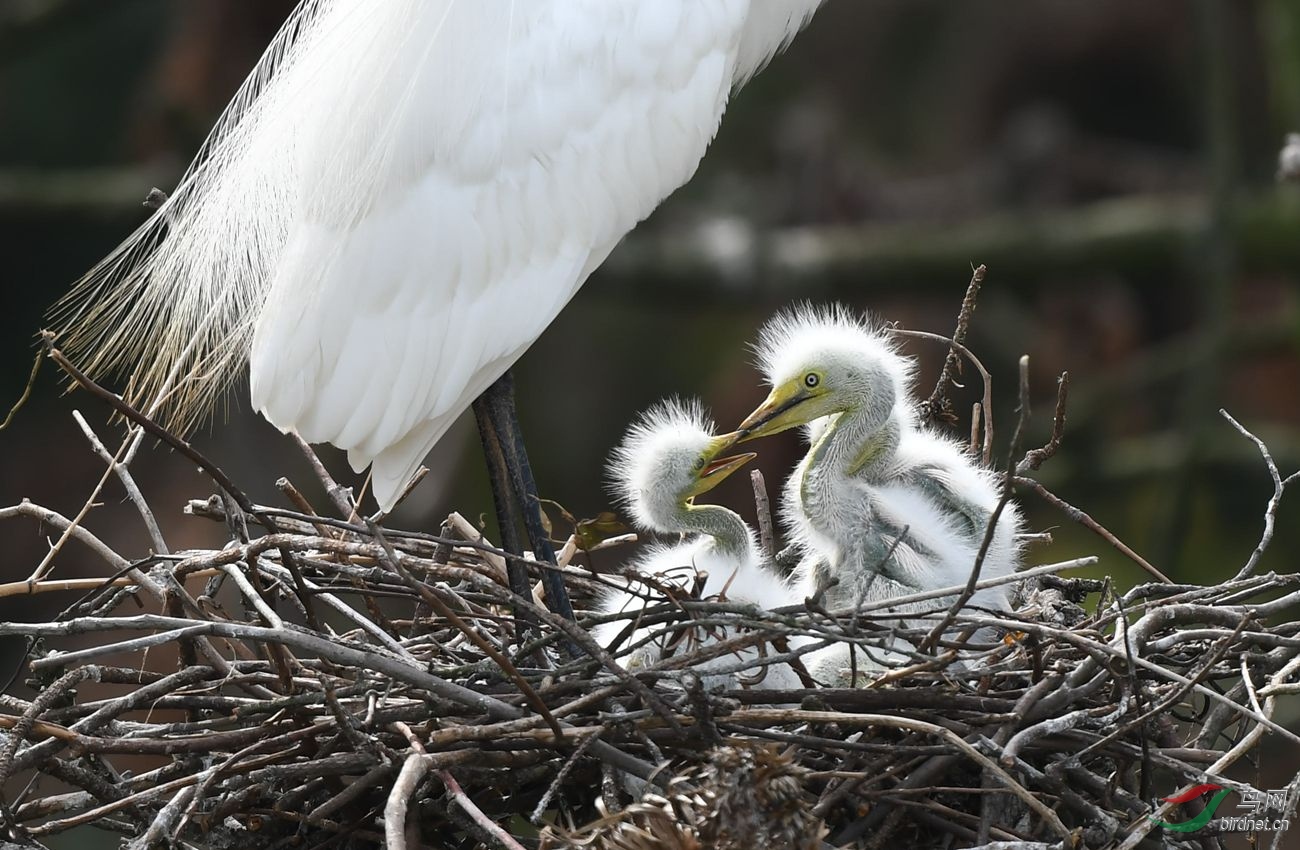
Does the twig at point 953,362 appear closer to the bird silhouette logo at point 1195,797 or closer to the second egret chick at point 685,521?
the second egret chick at point 685,521

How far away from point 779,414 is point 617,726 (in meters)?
0.70

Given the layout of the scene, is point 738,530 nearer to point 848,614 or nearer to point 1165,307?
point 848,614

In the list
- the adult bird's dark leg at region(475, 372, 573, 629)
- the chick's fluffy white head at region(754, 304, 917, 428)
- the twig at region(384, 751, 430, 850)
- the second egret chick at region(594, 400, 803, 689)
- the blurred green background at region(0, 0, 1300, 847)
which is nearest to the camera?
A: the twig at region(384, 751, 430, 850)

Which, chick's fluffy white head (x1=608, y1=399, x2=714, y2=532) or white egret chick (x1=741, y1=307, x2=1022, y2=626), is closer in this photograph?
white egret chick (x1=741, y1=307, x2=1022, y2=626)

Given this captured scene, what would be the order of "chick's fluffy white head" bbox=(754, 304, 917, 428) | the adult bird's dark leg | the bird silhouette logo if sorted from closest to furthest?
the bird silhouette logo, "chick's fluffy white head" bbox=(754, 304, 917, 428), the adult bird's dark leg

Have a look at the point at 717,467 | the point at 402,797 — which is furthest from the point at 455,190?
the point at 402,797

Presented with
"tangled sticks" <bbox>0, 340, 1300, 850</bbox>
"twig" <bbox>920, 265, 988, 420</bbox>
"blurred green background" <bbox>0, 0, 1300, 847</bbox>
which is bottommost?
"tangled sticks" <bbox>0, 340, 1300, 850</bbox>

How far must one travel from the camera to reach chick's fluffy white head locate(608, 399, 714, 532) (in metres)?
2.36

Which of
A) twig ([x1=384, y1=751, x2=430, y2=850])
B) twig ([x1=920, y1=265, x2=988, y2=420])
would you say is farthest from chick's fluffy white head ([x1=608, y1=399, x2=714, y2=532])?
twig ([x1=384, y1=751, x2=430, y2=850])

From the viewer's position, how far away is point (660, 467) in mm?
2363
